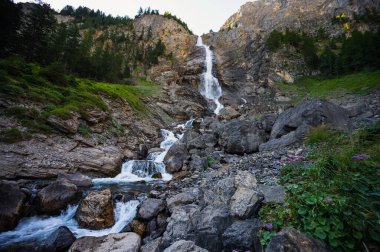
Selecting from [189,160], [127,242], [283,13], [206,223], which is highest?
[283,13]

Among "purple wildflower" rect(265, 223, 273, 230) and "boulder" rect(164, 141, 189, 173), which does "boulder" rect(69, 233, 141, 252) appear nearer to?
"purple wildflower" rect(265, 223, 273, 230)

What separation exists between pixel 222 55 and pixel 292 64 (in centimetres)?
1960

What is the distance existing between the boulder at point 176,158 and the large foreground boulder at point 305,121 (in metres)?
5.95

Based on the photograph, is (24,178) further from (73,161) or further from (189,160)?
(189,160)

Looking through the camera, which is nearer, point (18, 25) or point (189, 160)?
point (189, 160)

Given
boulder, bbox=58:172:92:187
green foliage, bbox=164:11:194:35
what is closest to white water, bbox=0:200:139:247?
boulder, bbox=58:172:92:187

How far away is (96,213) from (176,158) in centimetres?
798

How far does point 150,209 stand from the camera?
7914mm

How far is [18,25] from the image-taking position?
25797mm

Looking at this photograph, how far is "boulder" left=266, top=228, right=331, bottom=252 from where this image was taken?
264 centimetres

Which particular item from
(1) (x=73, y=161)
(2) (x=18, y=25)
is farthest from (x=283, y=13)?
(1) (x=73, y=161)

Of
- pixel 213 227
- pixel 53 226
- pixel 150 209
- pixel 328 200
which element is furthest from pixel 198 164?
pixel 328 200

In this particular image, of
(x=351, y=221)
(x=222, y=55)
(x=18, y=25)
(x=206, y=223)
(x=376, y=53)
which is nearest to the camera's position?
(x=351, y=221)

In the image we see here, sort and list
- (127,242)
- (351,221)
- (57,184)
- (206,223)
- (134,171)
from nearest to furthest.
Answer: (351,221) → (206,223) → (127,242) → (57,184) → (134,171)
